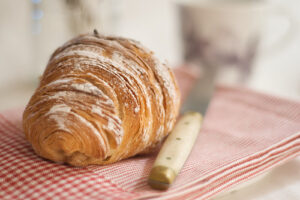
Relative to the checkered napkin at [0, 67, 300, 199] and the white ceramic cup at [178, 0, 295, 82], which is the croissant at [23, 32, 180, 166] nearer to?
the checkered napkin at [0, 67, 300, 199]

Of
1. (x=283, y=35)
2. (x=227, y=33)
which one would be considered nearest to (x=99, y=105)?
(x=227, y=33)

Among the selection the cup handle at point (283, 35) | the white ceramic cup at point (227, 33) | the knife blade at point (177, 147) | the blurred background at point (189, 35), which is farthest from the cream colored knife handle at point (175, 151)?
the cup handle at point (283, 35)

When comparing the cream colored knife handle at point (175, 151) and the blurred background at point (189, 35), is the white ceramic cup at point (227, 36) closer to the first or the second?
the blurred background at point (189, 35)

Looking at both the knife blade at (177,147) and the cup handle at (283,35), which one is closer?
the knife blade at (177,147)

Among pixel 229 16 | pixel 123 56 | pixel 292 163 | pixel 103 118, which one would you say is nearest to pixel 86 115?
pixel 103 118

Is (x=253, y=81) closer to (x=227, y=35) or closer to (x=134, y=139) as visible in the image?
(x=227, y=35)

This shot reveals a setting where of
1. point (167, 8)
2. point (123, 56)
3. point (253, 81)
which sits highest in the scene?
point (123, 56)
